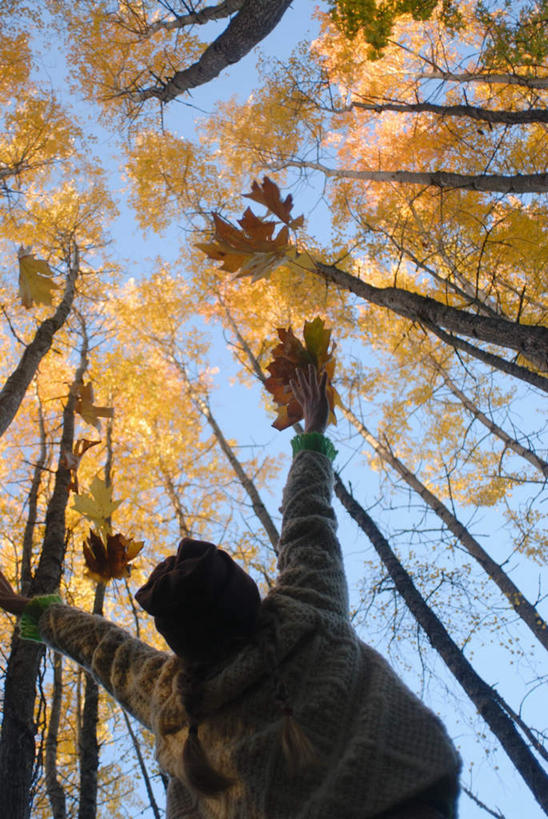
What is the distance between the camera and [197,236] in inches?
344

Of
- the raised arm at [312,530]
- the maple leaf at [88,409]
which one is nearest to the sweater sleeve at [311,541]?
the raised arm at [312,530]

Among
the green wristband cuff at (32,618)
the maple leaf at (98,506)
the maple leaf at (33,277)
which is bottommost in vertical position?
the green wristband cuff at (32,618)

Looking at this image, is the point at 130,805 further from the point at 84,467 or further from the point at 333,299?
the point at 333,299

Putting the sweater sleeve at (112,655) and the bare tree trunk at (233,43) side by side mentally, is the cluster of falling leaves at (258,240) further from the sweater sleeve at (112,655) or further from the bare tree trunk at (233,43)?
the bare tree trunk at (233,43)

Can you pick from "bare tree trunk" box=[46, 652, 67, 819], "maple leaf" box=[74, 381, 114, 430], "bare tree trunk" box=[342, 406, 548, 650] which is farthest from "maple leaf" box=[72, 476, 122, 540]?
"bare tree trunk" box=[342, 406, 548, 650]

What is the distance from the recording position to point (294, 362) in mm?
2143

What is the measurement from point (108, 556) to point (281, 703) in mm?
1572

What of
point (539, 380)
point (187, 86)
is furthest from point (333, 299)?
point (539, 380)

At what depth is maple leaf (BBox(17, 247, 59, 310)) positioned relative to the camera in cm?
333

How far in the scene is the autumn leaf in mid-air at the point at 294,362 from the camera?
83.1 inches

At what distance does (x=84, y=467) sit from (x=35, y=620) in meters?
6.70

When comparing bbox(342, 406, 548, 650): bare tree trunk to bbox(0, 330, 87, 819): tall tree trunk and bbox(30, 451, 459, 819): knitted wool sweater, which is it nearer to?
bbox(0, 330, 87, 819): tall tree trunk

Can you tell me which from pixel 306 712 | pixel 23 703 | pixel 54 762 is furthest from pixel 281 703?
pixel 54 762

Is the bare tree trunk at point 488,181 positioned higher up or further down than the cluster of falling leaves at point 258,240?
higher up
